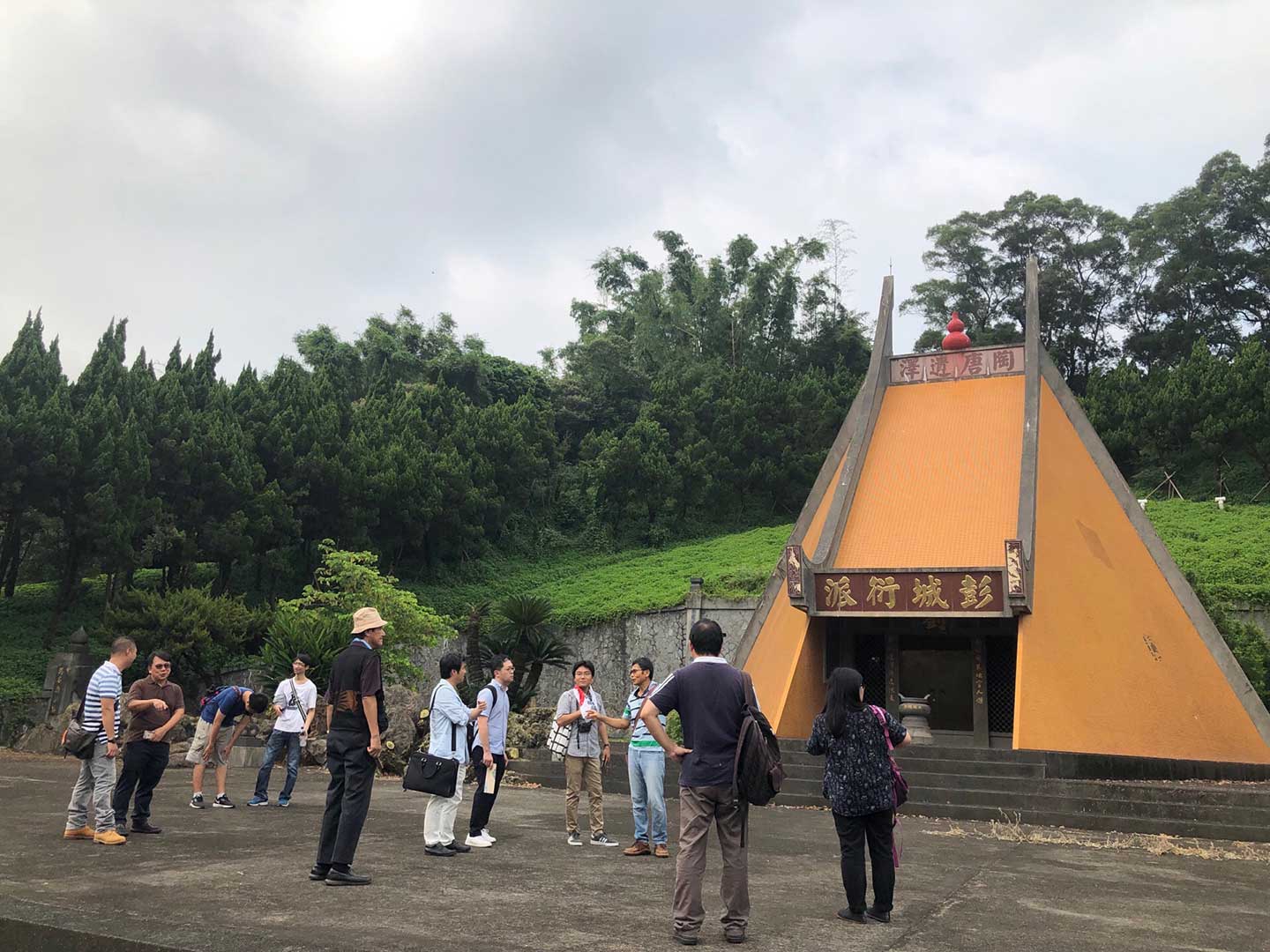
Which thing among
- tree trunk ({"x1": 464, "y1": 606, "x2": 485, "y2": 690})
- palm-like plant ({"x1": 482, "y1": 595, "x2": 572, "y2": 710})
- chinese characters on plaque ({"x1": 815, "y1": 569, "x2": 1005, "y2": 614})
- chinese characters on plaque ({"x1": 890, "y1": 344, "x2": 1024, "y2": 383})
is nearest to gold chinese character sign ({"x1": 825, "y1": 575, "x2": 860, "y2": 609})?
chinese characters on plaque ({"x1": 815, "y1": 569, "x2": 1005, "y2": 614})

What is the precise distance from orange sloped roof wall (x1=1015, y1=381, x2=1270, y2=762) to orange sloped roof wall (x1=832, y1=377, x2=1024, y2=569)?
0.75 meters

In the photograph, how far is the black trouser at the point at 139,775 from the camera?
23.1 feet

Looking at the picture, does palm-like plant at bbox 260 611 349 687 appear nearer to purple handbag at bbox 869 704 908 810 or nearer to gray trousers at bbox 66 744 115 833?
gray trousers at bbox 66 744 115 833

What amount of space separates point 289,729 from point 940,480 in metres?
10.7

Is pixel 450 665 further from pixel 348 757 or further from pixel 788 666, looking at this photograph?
pixel 788 666

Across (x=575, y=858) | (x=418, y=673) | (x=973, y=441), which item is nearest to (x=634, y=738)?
(x=575, y=858)

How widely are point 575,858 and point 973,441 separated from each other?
38.8ft

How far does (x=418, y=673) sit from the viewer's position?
19.0 m

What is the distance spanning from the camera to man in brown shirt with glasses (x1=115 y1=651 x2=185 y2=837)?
7.02 metres

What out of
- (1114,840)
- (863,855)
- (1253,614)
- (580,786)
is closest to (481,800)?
(580,786)

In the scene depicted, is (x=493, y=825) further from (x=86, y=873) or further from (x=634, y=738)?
(x=86, y=873)

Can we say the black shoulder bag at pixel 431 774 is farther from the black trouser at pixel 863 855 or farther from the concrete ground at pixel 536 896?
the black trouser at pixel 863 855

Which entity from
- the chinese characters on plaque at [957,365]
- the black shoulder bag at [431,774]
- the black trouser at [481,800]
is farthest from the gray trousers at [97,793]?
the chinese characters on plaque at [957,365]

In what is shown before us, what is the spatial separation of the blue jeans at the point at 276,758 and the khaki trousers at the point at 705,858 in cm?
597
